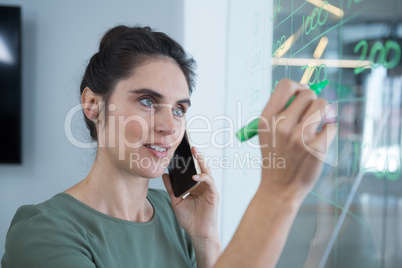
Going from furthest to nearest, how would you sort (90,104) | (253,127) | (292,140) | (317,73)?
(90,104) < (317,73) < (253,127) < (292,140)

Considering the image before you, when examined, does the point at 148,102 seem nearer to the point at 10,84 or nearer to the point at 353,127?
the point at 353,127

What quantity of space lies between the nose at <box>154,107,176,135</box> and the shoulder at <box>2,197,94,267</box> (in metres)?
0.28

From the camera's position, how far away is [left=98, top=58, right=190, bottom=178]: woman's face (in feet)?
2.61

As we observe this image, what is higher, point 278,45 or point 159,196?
point 278,45

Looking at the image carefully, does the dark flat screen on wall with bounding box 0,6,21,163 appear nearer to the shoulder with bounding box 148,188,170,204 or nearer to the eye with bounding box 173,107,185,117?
the shoulder with bounding box 148,188,170,204

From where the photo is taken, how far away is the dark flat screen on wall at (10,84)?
1.78 meters

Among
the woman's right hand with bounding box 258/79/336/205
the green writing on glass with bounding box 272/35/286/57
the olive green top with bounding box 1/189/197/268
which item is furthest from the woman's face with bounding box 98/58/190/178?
the woman's right hand with bounding box 258/79/336/205

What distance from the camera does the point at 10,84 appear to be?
5.94 feet

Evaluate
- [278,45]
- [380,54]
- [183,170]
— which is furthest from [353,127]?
[183,170]

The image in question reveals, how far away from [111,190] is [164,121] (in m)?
0.21

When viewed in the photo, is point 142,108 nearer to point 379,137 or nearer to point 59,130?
point 379,137

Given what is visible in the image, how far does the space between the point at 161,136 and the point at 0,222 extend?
4.90ft

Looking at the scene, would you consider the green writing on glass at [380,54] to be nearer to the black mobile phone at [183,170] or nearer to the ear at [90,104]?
the black mobile phone at [183,170]

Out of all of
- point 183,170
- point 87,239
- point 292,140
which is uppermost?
point 292,140
